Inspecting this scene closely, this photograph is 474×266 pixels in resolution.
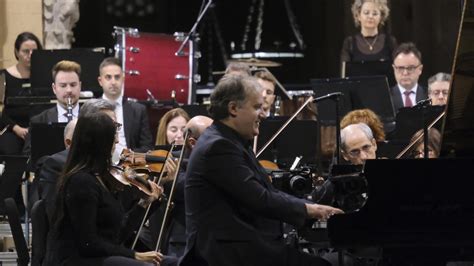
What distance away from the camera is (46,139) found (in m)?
8.75

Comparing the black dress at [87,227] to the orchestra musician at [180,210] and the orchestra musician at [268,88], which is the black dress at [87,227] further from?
the orchestra musician at [268,88]

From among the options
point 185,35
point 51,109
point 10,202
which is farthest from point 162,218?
point 185,35

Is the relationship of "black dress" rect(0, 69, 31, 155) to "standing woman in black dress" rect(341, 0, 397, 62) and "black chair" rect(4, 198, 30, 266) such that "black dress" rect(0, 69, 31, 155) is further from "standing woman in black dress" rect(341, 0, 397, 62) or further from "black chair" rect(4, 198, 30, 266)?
"black chair" rect(4, 198, 30, 266)

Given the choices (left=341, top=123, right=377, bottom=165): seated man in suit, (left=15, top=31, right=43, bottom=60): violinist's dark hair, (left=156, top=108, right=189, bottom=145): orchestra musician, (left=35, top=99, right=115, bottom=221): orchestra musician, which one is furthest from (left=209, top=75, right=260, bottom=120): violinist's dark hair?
(left=15, top=31, right=43, bottom=60): violinist's dark hair

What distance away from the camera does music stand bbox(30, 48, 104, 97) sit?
33.6 feet

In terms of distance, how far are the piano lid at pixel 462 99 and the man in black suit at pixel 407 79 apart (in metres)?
4.56

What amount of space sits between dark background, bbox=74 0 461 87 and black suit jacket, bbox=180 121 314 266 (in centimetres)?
852

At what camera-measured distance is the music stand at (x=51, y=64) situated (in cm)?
1025

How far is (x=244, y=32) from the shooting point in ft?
53.3

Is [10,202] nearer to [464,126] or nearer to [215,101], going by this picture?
[215,101]

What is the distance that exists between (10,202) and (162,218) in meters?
1.09

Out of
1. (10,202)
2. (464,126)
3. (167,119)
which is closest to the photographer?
(464,126)

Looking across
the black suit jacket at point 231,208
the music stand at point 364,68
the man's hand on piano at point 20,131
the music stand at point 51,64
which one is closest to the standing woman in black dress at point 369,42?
the music stand at point 364,68

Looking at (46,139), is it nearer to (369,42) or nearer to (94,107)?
(94,107)
